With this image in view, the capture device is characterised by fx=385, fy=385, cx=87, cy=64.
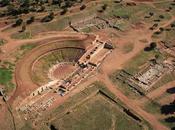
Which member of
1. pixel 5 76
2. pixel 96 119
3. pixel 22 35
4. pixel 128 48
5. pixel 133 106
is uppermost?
pixel 22 35

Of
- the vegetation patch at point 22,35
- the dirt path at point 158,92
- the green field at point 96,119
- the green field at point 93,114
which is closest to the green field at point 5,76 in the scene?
the green field at point 93,114

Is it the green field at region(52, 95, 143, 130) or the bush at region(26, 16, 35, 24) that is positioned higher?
the bush at region(26, 16, 35, 24)

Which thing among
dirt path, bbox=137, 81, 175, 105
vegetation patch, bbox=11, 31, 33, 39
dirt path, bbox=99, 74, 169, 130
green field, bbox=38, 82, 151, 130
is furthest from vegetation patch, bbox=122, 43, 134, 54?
vegetation patch, bbox=11, 31, 33, 39

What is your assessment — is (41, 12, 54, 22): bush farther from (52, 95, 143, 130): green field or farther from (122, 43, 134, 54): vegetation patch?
(52, 95, 143, 130): green field

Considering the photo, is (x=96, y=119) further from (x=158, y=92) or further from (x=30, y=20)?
(x=30, y=20)

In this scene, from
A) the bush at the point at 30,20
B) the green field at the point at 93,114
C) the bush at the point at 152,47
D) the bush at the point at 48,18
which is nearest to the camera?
the green field at the point at 93,114

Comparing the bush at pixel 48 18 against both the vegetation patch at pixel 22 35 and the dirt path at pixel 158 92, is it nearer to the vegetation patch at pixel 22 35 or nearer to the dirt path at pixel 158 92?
the vegetation patch at pixel 22 35

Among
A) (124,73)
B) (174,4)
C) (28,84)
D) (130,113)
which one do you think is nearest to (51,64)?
(28,84)

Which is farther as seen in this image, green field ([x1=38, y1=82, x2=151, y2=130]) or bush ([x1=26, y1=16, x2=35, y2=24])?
bush ([x1=26, y1=16, x2=35, y2=24])

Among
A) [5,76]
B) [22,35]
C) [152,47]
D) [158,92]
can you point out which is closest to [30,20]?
[22,35]

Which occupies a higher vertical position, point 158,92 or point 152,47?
point 152,47

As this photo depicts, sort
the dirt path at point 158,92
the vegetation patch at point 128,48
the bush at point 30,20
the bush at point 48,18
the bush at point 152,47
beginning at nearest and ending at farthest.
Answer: the dirt path at point 158,92 < the vegetation patch at point 128,48 < the bush at point 152,47 < the bush at point 30,20 < the bush at point 48,18
